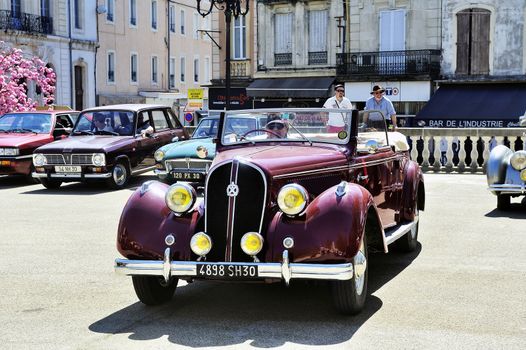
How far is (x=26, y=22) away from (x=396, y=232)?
34.0 m

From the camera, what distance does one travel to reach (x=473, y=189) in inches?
611

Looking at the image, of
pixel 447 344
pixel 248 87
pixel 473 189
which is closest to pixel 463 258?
pixel 447 344

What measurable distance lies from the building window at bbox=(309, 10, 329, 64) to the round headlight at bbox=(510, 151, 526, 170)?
22.6 m

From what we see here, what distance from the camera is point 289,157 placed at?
6719 mm

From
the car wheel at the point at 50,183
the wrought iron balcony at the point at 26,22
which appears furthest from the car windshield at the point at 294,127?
the wrought iron balcony at the point at 26,22

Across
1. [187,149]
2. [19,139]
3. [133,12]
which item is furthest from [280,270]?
[133,12]

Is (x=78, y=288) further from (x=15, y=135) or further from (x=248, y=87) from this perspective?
(x=248, y=87)

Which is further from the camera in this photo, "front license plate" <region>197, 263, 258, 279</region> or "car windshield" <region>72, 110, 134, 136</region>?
"car windshield" <region>72, 110, 134, 136</region>

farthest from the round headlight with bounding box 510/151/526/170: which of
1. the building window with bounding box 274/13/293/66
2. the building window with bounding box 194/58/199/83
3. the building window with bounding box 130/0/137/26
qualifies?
the building window with bounding box 194/58/199/83

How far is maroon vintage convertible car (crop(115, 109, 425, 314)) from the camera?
5.93 meters

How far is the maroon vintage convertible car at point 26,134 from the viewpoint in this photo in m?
17.1

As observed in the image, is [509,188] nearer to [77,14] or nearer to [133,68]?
[77,14]

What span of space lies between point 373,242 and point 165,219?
70.3 inches

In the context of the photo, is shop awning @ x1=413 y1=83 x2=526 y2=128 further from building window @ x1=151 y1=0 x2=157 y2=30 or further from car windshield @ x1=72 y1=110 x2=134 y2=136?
building window @ x1=151 y1=0 x2=157 y2=30
